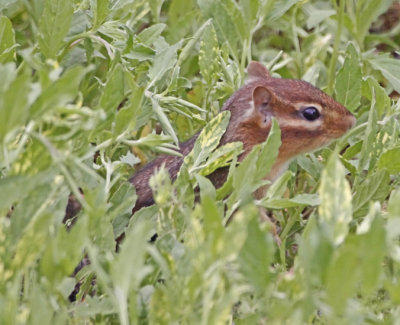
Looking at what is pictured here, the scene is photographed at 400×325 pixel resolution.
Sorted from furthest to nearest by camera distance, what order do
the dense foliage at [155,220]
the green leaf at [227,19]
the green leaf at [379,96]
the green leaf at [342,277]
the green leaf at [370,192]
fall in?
1. the green leaf at [227,19]
2. the green leaf at [379,96]
3. the green leaf at [370,192]
4. the dense foliage at [155,220]
5. the green leaf at [342,277]

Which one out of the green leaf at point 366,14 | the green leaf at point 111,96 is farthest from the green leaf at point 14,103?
the green leaf at point 366,14

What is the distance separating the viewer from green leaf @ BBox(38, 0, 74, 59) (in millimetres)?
2543

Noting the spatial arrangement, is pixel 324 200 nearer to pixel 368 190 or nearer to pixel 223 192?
pixel 223 192

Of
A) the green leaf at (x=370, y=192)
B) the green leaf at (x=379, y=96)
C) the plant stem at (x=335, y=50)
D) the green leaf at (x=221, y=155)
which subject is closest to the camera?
the green leaf at (x=221, y=155)

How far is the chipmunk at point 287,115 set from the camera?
3598mm

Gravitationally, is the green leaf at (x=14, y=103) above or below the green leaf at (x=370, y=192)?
above

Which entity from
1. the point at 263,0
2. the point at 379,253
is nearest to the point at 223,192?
the point at 379,253

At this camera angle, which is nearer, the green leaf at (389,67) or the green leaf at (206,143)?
the green leaf at (206,143)

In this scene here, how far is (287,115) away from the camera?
3.68 metres

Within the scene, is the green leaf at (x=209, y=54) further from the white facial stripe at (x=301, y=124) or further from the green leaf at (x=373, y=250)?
the green leaf at (x=373, y=250)

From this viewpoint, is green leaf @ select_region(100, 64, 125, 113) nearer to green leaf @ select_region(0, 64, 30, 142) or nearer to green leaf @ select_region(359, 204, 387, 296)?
green leaf @ select_region(0, 64, 30, 142)

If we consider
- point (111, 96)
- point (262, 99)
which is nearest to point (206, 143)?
point (111, 96)

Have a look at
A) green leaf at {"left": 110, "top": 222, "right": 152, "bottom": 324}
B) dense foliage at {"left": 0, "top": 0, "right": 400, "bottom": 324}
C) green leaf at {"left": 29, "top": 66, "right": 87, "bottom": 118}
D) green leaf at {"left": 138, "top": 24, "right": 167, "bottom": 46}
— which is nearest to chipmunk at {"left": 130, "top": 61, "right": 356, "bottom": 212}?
dense foliage at {"left": 0, "top": 0, "right": 400, "bottom": 324}

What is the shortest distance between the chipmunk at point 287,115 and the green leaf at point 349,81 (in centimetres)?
6
